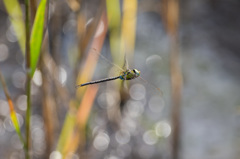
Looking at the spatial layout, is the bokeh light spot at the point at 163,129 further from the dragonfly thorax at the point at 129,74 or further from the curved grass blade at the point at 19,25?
the dragonfly thorax at the point at 129,74

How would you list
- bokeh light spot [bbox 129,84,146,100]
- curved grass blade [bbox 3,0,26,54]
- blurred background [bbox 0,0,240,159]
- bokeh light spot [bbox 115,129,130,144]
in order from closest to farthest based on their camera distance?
curved grass blade [bbox 3,0,26,54], blurred background [bbox 0,0,240,159], bokeh light spot [bbox 115,129,130,144], bokeh light spot [bbox 129,84,146,100]

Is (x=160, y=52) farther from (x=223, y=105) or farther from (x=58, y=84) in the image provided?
(x=58, y=84)

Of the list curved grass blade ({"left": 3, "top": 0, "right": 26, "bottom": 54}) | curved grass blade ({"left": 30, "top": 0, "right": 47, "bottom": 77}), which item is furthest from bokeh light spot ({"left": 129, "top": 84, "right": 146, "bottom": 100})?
curved grass blade ({"left": 30, "top": 0, "right": 47, "bottom": 77})

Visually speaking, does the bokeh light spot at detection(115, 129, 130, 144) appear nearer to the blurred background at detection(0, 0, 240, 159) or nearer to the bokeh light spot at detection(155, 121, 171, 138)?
the blurred background at detection(0, 0, 240, 159)

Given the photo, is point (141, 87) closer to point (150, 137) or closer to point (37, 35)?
point (150, 137)

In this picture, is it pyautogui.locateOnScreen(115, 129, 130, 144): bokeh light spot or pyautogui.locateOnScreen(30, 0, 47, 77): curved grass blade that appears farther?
pyautogui.locateOnScreen(115, 129, 130, 144): bokeh light spot

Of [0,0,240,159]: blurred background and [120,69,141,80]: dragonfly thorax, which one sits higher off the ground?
[0,0,240,159]: blurred background

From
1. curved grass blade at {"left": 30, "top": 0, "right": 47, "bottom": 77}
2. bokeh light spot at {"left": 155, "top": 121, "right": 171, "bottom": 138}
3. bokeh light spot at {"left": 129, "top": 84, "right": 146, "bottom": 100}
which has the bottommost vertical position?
curved grass blade at {"left": 30, "top": 0, "right": 47, "bottom": 77}
